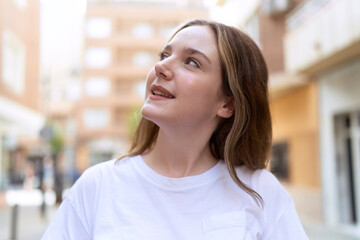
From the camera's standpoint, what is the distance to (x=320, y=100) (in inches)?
483

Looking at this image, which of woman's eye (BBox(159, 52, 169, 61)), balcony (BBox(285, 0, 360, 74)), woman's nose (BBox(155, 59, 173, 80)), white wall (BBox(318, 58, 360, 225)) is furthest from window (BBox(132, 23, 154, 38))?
woman's nose (BBox(155, 59, 173, 80))

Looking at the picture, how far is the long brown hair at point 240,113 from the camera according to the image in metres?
1.80

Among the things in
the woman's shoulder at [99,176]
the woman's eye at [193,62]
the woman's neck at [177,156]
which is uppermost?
the woman's eye at [193,62]

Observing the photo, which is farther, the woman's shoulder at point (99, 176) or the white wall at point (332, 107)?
the white wall at point (332, 107)

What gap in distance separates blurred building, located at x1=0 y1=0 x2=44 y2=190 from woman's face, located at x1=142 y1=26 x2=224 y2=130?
1417 centimetres

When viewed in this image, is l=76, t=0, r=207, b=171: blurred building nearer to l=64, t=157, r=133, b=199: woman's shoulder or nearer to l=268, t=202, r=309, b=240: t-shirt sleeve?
l=64, t=157, r=133, b=199: woman's shoulder

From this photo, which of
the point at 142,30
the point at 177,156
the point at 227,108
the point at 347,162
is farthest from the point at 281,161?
the point at 142,30

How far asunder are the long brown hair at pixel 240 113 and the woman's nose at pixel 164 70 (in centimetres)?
22

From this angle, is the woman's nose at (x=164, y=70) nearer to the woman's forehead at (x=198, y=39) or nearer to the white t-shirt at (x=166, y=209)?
the woman's forehead at (x=198, y=39)

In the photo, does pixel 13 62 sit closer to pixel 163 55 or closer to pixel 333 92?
pixel 333 92

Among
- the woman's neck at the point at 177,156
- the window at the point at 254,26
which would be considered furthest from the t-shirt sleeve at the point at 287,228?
the window at the point at 254,26

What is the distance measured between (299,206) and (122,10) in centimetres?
3223

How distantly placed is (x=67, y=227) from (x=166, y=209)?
1.24 feet

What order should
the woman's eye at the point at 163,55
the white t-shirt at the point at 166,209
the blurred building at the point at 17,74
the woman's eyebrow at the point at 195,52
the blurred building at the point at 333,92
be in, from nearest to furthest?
the white t-shirt at the point at 166,209
the woman's eyebrow at the point at 195,52
the woman's eye at the point at 163,55
the blurred building at the point at 333,92
the blurred building at the point at 17,74
